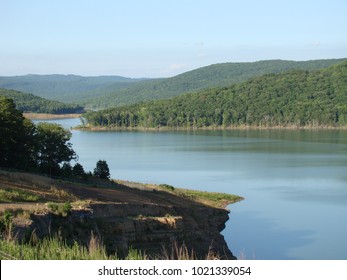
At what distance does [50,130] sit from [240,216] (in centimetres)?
1064

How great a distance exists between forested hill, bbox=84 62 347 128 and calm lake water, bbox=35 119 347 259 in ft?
128

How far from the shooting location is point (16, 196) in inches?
664

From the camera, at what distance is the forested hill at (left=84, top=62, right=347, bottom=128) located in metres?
122

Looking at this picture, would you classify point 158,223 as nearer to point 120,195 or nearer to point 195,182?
point 120,195

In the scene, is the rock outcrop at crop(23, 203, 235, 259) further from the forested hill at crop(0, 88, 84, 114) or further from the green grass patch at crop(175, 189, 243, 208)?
the forested hill at crop(0, 88, 84, 114)

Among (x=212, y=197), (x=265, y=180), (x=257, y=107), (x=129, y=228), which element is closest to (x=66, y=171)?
(x=212, y=197)

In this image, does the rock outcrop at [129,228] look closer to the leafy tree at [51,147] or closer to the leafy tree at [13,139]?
the leafy tree at [13,139]

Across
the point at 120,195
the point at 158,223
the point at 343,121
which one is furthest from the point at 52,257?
the point at 343,121

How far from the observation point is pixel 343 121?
115m

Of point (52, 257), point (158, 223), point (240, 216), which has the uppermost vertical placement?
point (52, 257)

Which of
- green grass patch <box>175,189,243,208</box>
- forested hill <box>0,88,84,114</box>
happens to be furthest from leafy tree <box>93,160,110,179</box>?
forested hill <box>0,88,84,114</box>

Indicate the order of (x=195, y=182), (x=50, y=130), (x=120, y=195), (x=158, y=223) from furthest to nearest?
(x=195, y=182) < (x=50, y=130) < (x=120, y=195) < (x=158, y=223)

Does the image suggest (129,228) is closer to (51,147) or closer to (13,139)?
(13,139)

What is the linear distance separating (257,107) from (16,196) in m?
114
